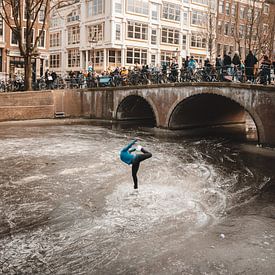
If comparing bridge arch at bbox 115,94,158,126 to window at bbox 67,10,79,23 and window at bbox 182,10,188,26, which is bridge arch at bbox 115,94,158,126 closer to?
window at bbox 182,10,188,26

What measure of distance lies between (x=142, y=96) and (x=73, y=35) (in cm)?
2882

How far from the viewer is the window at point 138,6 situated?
47481 mm

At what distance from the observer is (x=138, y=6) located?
159 feet

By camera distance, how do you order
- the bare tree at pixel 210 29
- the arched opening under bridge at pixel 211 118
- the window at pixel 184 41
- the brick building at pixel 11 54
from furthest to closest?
the window at pixel 184 41 < the brick building at pixel 11 54 < the bare tree at pixel 210 29 < the arched opening under bridge at pixel 211 118

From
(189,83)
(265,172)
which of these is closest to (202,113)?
(189,83)

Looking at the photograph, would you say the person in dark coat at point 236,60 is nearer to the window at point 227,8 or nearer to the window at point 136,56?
the window at point 136,56

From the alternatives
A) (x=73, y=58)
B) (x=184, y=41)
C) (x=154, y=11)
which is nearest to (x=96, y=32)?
(x=73, y=58)

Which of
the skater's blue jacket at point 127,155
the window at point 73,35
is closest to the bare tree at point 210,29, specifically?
the window at point 73,35

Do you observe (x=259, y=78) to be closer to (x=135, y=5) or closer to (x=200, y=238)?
(x=200, y=238)

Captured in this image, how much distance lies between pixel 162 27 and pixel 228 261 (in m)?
46.9

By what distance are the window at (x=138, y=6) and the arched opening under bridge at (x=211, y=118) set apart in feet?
71.6

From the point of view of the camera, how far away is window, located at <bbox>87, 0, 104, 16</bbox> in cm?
4759

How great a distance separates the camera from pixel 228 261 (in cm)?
748

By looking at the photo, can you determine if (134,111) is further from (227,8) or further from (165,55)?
(227,8)
